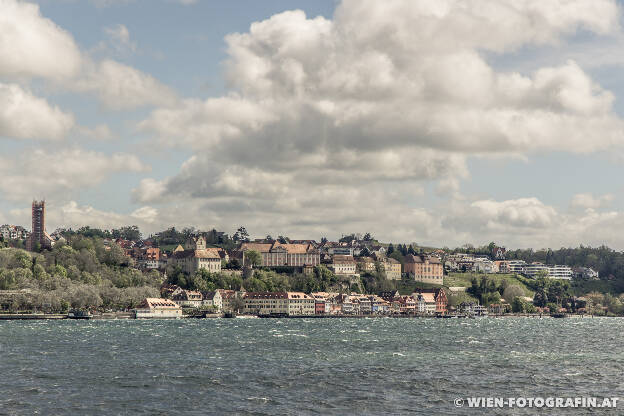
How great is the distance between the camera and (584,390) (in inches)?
2475

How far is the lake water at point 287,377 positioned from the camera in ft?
179

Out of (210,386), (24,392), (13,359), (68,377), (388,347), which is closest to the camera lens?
(24,392)

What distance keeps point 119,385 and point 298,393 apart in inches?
625

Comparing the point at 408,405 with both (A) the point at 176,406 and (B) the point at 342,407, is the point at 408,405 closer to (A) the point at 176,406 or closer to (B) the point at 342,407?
(B) the point at 342,407

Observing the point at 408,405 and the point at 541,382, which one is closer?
the point at 408,405

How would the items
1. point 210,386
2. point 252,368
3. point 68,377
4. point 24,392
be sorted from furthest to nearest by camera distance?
1. point 252,368
2. point 68,377
3. point 210,386
4. point 24,392

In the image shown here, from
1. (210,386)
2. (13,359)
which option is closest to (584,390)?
(210,386)

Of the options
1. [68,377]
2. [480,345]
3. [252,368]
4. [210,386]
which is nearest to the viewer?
[210,386]

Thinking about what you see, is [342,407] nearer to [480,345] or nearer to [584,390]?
[584,390]

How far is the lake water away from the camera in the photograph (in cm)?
5447

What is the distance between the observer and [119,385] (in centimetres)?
6400

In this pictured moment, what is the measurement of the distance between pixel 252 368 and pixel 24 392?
24046 millimetres

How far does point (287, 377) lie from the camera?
69188mm

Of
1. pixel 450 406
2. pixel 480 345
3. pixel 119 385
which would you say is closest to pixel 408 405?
pixel 450 406
